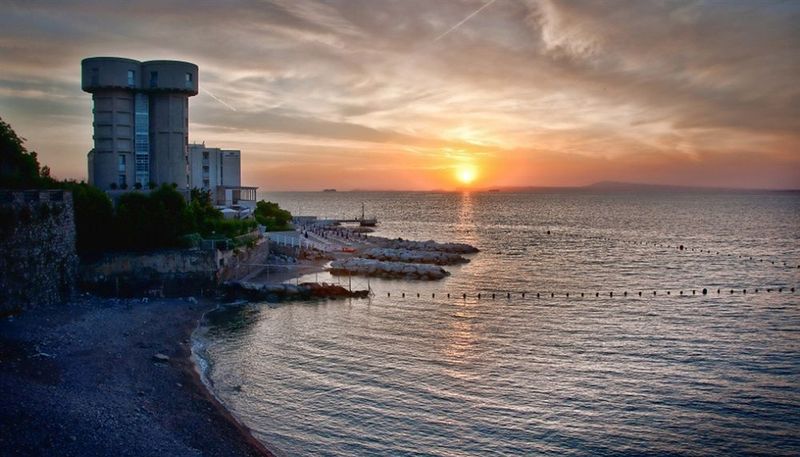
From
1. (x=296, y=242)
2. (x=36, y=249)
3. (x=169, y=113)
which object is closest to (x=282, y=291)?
(x=36, y=249)

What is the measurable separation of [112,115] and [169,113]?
481 cm

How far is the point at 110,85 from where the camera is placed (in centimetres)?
5253

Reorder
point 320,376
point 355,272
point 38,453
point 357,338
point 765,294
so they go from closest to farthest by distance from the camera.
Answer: point 38,453 → point 320,376 → point 357,338 → point 765,294 → point 355,272

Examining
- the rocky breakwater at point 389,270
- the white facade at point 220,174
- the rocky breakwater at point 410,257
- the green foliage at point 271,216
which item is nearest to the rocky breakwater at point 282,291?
the rocky breakwater at point 389,270

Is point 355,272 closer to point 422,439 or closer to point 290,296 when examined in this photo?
point 290,296

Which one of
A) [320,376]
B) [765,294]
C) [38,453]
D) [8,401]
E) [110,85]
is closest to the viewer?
[38,453]

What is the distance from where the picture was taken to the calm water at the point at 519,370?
21297mm

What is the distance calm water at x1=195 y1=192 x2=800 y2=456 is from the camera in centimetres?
2130

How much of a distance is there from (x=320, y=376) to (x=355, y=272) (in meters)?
29.5

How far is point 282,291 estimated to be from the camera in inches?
1720

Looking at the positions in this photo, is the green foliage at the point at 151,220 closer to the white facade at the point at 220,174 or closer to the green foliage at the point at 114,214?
the green foliage at the point at 114,214

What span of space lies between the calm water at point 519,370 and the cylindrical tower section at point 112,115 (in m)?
24.9

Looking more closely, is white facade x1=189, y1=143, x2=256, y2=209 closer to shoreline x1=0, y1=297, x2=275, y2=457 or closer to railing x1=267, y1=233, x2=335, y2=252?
railing x1=267, y1=233, x2=335, y2=252

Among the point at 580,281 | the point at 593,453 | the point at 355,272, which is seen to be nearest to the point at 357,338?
the point at 593,453
